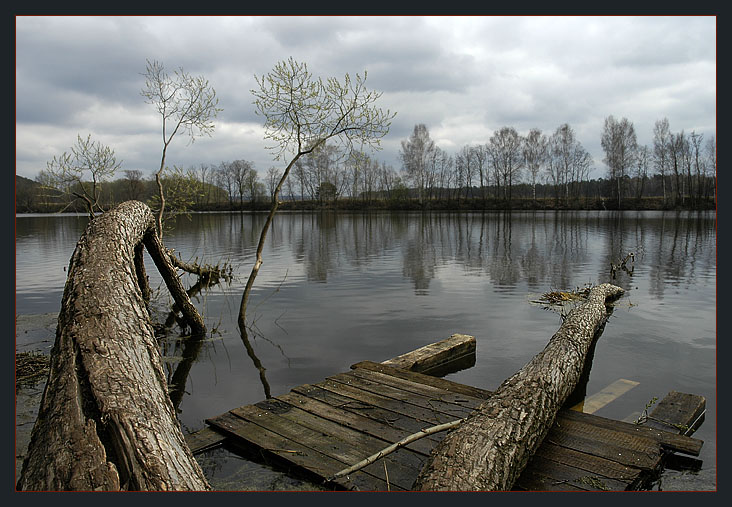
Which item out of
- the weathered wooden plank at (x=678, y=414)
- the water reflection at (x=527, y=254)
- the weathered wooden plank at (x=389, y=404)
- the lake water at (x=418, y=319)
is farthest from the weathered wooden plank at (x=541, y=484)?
the water reflection at (x=527, y=254)

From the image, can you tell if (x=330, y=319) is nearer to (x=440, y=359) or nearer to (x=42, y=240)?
(x=440, y=359)

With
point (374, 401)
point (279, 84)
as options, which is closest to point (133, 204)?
point (279, 84)

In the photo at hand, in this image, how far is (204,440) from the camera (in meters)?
4.98

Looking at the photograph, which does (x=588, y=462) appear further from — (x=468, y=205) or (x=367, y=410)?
(x=468, y=205)

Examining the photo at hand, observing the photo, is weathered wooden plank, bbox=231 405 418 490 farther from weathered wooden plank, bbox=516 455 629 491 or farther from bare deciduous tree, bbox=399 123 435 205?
bare deciduous tree, bbox=399 123 435 205

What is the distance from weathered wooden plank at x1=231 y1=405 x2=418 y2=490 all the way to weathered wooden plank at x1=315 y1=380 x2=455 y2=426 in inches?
33.6

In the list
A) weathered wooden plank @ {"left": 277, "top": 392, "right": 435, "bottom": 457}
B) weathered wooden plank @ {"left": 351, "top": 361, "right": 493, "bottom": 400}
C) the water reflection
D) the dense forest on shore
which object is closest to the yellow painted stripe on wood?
weathered wooden plank @ {"left": 351, "top": 361, "right": 493, "bottom": 400}

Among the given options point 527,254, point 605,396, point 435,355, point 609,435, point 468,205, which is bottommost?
point 605,396

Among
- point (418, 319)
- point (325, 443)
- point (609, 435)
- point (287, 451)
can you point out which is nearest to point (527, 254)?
point (418, 319)

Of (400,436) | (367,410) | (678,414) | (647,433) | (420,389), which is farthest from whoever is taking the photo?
(420,389)

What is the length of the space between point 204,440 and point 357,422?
1595mm

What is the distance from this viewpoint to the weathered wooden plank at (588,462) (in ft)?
13.7

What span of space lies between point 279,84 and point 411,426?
24.2ft

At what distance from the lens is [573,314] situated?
7809mm
